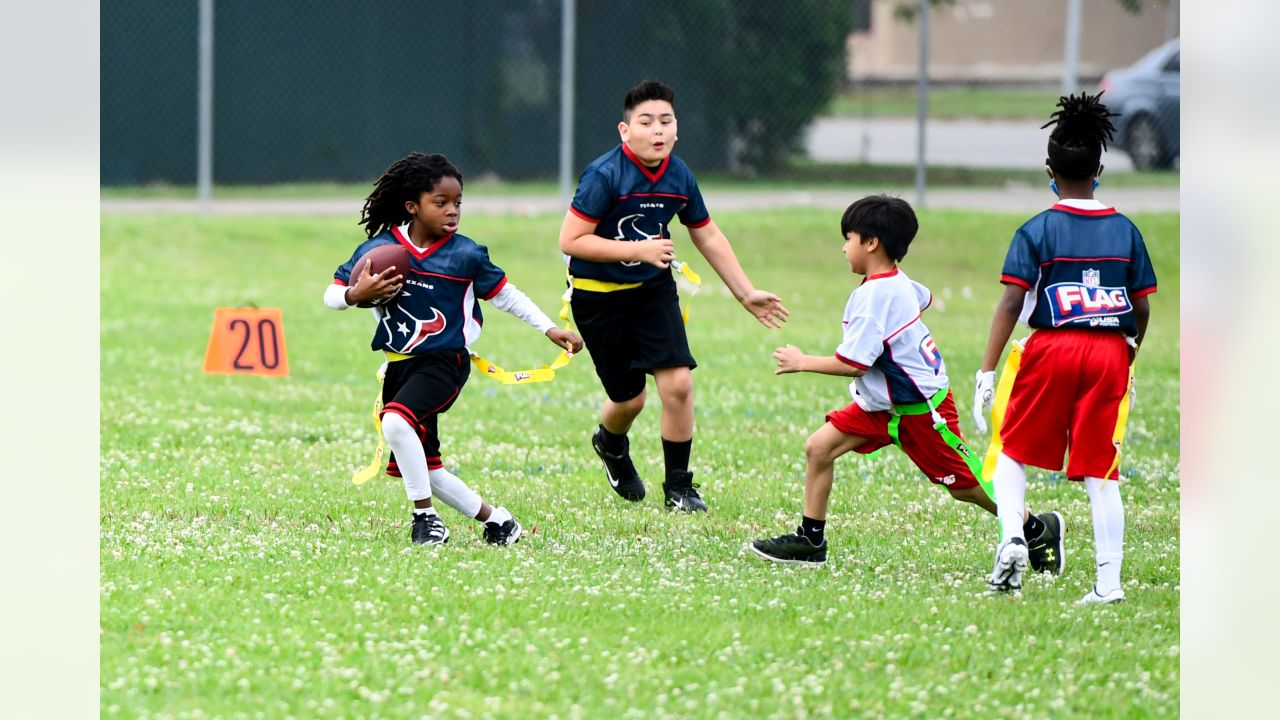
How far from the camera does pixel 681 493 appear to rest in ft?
25.3

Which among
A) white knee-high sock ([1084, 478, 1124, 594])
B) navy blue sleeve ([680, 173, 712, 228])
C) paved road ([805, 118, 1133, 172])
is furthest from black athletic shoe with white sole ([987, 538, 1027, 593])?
paved road ([805, 118, 1133, 172])

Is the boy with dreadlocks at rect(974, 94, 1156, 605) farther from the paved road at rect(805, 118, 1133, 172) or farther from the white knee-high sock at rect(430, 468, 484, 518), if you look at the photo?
the paved road at rect(805, 118, 1133, 172)

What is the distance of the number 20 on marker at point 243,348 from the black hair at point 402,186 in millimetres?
4903

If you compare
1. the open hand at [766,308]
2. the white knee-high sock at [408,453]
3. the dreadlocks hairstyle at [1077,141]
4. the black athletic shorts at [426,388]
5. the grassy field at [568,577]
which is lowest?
the grassy field at [568,577]

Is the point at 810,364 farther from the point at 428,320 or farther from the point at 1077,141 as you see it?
the point at 428,320

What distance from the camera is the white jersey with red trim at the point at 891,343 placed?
6.17 m

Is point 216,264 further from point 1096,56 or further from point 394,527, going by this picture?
point 1096,56

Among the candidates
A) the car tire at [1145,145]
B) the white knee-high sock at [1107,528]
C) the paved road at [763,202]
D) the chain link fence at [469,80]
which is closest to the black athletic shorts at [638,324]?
the white knee-high sock at [1107,528]

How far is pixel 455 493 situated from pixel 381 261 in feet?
3.33

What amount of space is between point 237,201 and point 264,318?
9536mm

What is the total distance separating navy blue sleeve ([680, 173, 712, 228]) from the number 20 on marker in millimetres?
4793

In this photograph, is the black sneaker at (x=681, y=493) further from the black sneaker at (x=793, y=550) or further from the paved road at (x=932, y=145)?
the paved road at (x=932, y=145)

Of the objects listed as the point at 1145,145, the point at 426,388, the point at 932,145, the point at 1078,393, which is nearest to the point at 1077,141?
the point at 1078,393

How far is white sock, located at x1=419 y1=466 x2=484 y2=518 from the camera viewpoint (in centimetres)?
A: 670
